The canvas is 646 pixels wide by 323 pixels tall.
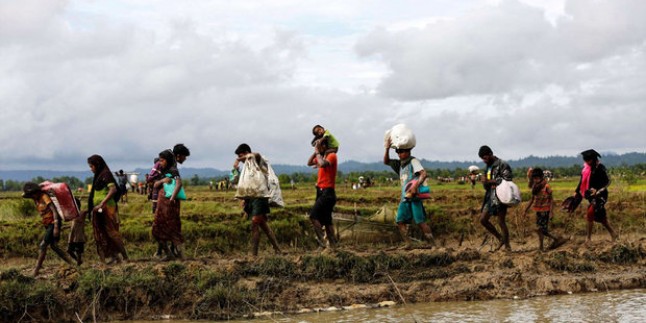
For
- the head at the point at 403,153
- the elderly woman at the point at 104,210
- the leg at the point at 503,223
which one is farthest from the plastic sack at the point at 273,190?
the leg at the point at 503,223

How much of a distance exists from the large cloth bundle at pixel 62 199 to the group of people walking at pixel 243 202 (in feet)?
0.39

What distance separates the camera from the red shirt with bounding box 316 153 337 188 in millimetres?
11953

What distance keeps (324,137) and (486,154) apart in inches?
105

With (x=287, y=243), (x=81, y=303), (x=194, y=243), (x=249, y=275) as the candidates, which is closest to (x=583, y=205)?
(x=287, y=243)

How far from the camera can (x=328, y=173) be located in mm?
11992

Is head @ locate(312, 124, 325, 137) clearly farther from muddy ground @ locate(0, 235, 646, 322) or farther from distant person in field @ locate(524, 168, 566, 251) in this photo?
distant person in field @ locate(524, 168, 566, 251)

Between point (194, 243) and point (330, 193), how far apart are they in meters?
4.22

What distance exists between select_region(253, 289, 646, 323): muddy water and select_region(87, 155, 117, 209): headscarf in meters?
3.24

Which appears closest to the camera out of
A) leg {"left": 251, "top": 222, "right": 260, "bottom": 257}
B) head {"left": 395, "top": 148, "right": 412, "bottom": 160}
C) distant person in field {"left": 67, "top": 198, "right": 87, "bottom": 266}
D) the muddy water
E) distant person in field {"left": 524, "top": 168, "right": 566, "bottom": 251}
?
the muddy water

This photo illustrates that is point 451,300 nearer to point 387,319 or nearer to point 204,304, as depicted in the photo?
point 387,319

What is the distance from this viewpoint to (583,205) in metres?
20.1

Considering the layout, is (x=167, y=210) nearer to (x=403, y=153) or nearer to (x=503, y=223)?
(x=403, y=153)

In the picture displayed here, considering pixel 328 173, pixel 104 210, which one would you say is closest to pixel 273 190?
pixel 328 173

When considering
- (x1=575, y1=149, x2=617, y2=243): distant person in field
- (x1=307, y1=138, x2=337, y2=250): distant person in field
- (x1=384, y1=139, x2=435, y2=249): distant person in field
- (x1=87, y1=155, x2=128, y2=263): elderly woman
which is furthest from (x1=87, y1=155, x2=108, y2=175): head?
(x1=575, y1=149, x2=617, y2=243): distant person in field
